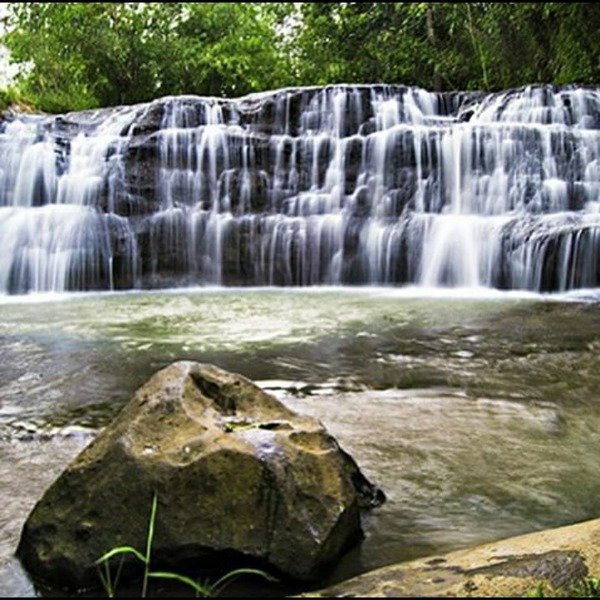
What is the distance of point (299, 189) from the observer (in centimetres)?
1264

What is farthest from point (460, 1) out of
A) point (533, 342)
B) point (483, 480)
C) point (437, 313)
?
point (483, 480)

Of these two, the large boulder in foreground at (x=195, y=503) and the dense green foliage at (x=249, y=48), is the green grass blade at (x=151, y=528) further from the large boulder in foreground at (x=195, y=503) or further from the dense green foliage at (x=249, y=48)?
the dense green foliage at (x=249, y=48)

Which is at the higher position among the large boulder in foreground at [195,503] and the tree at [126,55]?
the tree at [126,55]

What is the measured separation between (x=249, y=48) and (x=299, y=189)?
1103 cm

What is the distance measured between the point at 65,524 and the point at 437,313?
5.82m

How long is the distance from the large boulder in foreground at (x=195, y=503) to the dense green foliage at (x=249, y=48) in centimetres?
1624

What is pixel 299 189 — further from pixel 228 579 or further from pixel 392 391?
pixel 228 579

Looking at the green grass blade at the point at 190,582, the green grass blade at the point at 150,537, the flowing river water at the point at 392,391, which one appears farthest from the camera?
the flowing river water at the point at 392,391

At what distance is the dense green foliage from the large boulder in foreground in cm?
1624

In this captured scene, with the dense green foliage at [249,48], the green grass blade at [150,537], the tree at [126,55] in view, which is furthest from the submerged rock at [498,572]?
the tree at [126,55]

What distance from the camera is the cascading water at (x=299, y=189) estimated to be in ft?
37.3

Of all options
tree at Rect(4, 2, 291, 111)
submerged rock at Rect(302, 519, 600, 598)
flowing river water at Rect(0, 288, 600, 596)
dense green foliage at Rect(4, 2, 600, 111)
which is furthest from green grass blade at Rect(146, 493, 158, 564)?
tree at Rect(4, 2, 291, 111)

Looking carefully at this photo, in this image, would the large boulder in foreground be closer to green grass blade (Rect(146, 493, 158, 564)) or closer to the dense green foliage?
green grass blade (Rect(146, 493, 158, 564))

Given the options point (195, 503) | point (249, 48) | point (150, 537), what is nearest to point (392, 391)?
point (195, 503)
